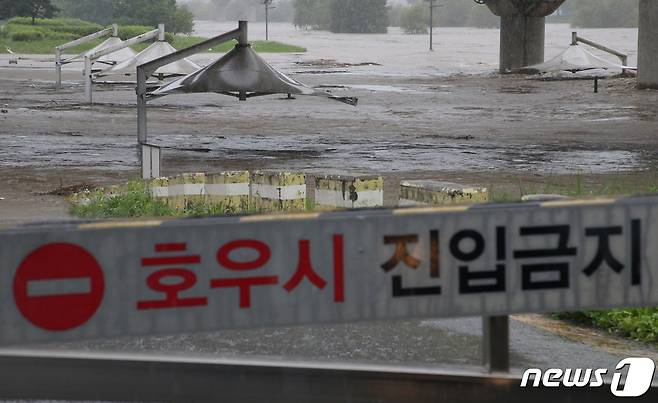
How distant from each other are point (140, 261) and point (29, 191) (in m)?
15.6

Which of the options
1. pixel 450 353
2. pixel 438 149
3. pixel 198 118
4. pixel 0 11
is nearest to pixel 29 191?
pixel 438 149

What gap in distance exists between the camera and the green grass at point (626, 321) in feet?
32.7

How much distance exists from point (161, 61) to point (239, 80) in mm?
2280

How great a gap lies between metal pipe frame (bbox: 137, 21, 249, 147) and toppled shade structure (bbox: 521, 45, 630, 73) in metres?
27.2

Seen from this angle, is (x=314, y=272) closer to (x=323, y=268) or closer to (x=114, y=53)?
(x=323, y=268)

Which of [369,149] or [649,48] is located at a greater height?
[649,48]

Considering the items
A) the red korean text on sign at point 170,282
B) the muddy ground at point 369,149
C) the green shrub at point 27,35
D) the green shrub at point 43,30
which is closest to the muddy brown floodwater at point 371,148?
the muddy ground at point 369,149

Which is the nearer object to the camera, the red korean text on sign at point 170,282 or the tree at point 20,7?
the red korean text on sign at point 170,282

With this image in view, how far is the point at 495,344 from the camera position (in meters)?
6.49

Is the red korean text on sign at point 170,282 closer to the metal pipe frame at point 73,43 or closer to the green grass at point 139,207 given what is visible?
the green grass at point 139,207

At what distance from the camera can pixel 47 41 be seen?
106 meters

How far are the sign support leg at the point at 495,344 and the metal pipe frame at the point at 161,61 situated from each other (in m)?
17.8

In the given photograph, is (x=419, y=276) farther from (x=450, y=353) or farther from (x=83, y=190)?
(x=83, y=190)

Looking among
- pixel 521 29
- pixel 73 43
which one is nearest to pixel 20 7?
pixel 521 29
